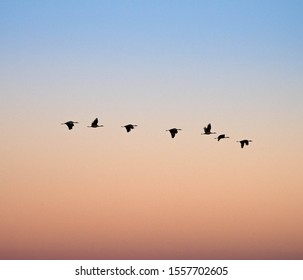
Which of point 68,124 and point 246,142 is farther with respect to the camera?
point 246,142

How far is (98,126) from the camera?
81.8m
